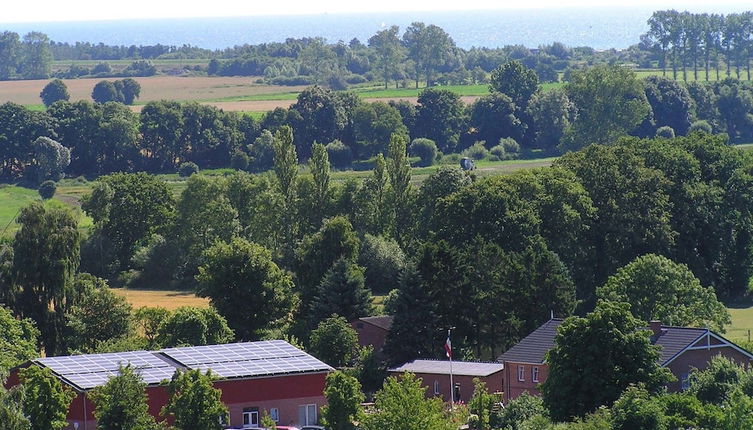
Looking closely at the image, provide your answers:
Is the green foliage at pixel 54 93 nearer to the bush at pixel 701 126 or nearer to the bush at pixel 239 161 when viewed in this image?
the bush at pixel 239 161

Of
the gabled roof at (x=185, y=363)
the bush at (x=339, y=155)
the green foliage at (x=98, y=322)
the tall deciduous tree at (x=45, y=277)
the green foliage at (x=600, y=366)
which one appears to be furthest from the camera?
the bush at (x=339, y=155)

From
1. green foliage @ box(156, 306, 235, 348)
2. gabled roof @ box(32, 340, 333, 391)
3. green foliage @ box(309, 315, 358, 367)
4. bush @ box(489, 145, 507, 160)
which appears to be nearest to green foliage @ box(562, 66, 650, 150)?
bush @ box(489, 145, 507, 160)

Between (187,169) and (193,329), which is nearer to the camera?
(193,329)

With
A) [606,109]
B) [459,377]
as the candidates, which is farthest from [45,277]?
[606,109]

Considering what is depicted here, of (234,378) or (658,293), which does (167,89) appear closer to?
(658,293)

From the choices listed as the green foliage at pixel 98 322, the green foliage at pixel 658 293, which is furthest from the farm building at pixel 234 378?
the green foliage at pixel 658 293

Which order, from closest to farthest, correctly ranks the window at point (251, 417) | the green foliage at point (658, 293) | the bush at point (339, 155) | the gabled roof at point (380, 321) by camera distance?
the window at point (251, 417) → the green foliage at point (658, 293) → the gabled roof at point (380, 321) → the bush at point (339, 155)

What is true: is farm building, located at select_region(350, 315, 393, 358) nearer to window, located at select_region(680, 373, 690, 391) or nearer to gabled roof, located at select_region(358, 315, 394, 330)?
gabled roof, located at select_region(358, 315, 394, 330)
